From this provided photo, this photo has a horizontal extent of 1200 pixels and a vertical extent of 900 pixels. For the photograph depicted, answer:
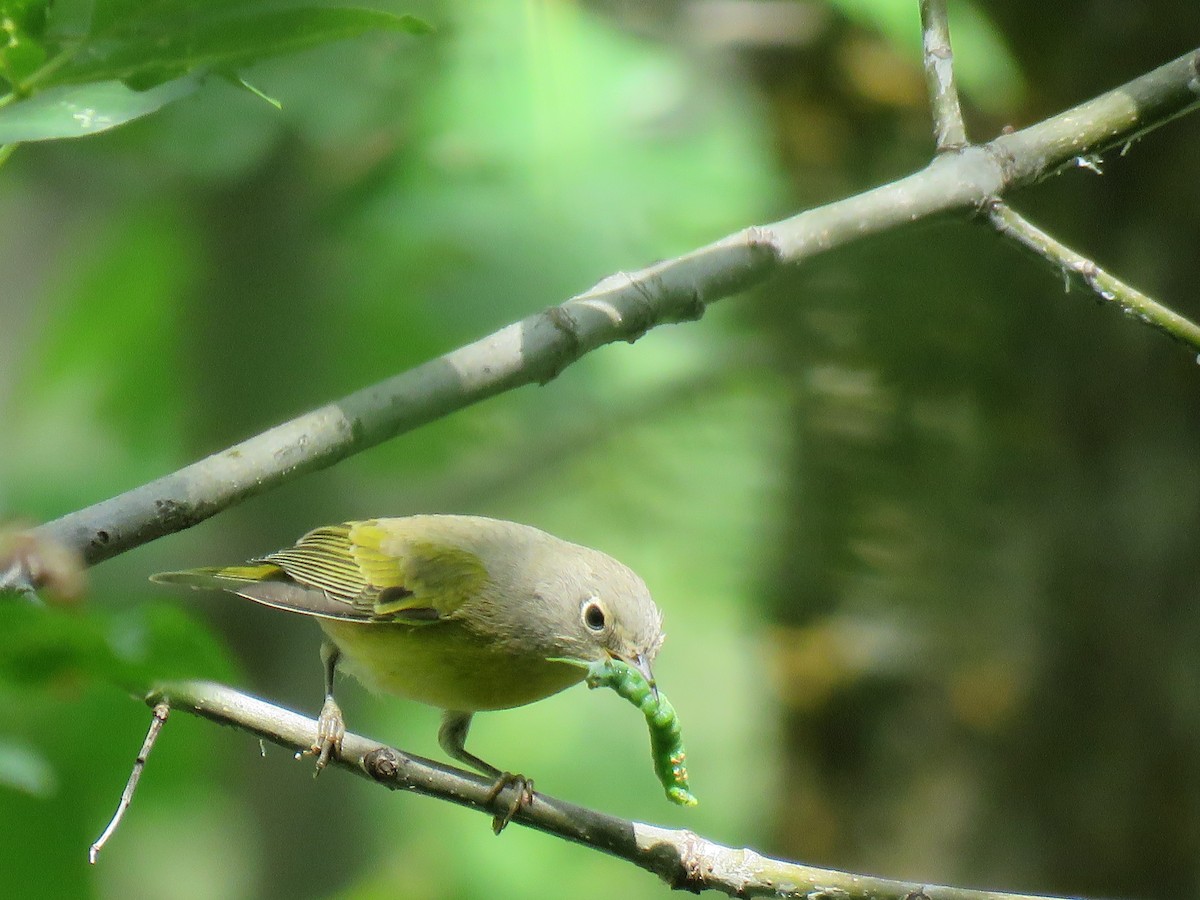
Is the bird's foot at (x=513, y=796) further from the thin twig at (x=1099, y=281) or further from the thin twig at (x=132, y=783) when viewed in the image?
the thin twig at (x=1099, y=281)

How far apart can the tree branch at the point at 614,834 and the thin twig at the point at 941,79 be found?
154cm

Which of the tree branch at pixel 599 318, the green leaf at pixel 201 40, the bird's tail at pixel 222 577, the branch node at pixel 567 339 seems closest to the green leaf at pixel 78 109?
the green leaf at pixel 201 40

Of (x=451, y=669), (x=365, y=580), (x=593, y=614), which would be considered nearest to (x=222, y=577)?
(x=365, y=580)

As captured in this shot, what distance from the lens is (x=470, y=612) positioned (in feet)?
13.1

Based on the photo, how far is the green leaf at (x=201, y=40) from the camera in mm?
1488

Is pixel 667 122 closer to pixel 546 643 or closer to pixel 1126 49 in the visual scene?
pixel 1126 49

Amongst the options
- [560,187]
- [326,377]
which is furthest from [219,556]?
[560,187]

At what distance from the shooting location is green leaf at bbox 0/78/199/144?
1716 mm

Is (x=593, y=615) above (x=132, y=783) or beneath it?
beneath

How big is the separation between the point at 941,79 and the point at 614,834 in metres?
1.77

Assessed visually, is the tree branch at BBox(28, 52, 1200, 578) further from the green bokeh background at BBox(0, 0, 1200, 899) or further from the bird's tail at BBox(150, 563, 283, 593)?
the green bokeh background at BBox(0, 0, 1200, 899)

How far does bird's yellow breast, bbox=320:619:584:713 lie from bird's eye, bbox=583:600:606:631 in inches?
7.4

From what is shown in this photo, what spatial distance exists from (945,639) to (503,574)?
2.61 metres

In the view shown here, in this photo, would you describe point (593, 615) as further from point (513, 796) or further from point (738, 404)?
point (738, 404)
